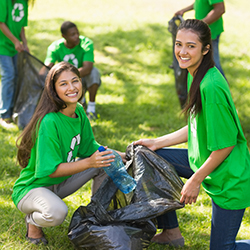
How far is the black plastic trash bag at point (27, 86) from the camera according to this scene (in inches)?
174

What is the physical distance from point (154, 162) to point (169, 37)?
5617 mm

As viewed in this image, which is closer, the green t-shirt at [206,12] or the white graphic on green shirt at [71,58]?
the green t-shirt at [206,12]

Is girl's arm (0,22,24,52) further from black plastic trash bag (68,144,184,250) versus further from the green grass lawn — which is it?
black plastic trash bag (68,144,184,250)

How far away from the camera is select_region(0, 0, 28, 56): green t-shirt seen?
14.4 feet

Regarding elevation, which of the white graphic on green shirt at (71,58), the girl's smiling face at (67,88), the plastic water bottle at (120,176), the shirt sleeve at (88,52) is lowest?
the plastic water bottle at (120,176)

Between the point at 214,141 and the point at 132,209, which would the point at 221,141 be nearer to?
the point at 214,141

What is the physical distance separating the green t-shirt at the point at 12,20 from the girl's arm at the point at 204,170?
327 cm

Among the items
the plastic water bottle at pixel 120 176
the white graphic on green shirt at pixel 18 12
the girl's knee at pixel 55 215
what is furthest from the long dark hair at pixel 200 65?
the white graphic on green shirt at pixel 18 12

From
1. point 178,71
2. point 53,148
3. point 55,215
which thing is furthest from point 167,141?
point 178,71

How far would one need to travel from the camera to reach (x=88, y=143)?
2.80m

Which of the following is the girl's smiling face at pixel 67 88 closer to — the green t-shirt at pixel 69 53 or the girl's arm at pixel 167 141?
the girl's arm at pixel 167 141

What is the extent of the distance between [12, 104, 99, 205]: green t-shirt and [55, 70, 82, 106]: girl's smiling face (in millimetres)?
123

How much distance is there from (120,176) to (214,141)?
0.77 metres

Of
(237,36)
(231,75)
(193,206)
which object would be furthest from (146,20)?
(193,206)
